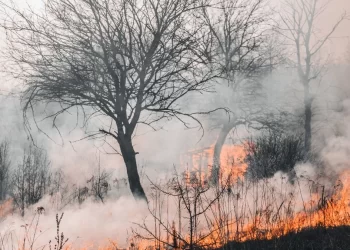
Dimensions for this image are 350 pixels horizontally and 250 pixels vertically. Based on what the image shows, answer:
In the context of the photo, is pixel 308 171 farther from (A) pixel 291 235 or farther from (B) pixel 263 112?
(A) pixel 291 235

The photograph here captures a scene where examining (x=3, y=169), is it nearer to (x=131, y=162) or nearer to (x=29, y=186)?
(x=29, y=186)

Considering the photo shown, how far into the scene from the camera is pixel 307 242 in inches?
176

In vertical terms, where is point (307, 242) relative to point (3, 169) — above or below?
below

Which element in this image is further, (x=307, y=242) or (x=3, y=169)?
(x=3, y=169)

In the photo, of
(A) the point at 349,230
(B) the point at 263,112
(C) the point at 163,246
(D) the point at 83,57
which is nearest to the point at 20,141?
(B) the point at 263,112

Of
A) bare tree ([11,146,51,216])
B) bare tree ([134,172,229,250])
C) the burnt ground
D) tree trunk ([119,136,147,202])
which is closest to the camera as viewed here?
bare tree ([134,172,229,250])

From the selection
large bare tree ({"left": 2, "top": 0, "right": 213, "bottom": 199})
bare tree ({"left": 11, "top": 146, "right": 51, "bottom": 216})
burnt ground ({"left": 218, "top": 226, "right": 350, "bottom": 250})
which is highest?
large bare tree ({"left": 2, "top": 0, "right": 213, "bottom": 199})

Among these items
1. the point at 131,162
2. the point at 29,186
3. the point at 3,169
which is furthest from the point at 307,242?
the point at 3,169

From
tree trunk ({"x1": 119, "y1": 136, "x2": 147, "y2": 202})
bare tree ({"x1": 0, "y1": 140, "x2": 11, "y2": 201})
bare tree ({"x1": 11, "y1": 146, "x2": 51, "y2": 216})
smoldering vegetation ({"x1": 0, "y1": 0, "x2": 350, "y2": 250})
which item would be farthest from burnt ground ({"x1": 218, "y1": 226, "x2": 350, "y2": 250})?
bare tree ({"x1": 0, "y1": 140, "x2": 11, "y2": 201})

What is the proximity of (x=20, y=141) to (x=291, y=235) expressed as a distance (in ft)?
62.1

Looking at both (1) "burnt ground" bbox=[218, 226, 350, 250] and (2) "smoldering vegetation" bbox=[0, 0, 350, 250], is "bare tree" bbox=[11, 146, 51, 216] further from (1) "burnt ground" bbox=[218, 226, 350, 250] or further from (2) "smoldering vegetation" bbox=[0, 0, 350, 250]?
(1) "burnt ground" bbox=[218, 226, 350, 250]

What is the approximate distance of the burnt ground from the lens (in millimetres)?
4250

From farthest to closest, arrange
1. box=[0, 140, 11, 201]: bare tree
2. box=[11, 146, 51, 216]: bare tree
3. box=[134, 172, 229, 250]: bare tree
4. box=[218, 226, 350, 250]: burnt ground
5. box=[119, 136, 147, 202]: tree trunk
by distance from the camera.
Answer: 1. box=[0, 140, 11, 201]: bare tree
2. box=[11, 146, 51, 216]: bare tree
3. box=[119, 136, 147, 202]: tree trunk
4. box=[218, 226, 350, 250]: burnt ground
5. box=[134, 172, 229, 250]: bare tree

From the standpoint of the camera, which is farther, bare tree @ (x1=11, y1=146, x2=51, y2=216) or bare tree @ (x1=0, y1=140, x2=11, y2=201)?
bare tree @ (x1=0, y1=140, x2=11, y2=201)
